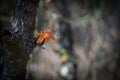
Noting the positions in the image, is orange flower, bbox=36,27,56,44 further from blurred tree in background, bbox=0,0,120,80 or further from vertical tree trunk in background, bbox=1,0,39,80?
blurred tree in background, bbox=0,0,120,80

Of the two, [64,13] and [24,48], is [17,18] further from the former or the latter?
[64,13]

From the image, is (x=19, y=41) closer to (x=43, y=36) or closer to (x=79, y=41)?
(x=43, y=36)

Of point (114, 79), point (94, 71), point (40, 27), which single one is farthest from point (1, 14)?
point (114, 79)

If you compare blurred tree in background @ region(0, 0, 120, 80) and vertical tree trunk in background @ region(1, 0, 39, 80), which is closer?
vertical tree trunk in background @ region(1, 0, 39, 80)

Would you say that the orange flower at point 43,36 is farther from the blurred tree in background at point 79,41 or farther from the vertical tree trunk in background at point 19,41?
the blurred tree in background at point 79,41

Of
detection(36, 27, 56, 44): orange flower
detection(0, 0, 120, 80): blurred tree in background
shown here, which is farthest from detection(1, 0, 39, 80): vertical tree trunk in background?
detection(0, 0, 120, 80): blurred tree in background

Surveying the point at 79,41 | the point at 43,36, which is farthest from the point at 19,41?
the point at 79,41

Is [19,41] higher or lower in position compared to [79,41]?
lower

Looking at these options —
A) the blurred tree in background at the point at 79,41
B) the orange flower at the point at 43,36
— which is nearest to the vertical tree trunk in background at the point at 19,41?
the orange flower at the point at 43,36
